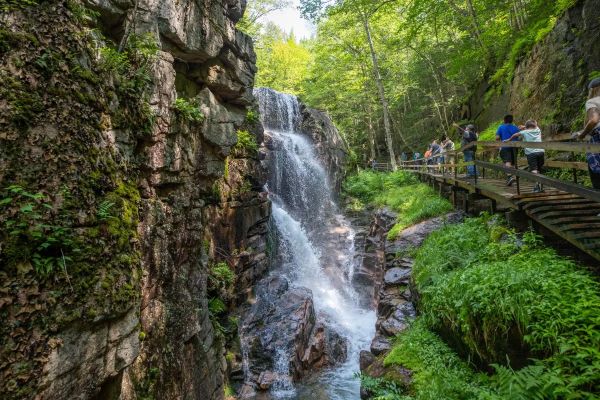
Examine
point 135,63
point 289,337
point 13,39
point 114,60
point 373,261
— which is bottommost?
point 289,337

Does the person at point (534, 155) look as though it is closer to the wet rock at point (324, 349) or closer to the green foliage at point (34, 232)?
the wet rock at point (324, 349)

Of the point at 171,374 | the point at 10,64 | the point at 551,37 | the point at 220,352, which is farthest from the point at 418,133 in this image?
the point at 10,64

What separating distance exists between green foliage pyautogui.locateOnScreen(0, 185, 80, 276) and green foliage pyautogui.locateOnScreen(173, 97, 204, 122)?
4876mm

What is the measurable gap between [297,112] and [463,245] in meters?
19.5

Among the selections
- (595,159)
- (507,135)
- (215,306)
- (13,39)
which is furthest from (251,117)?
(595,159)

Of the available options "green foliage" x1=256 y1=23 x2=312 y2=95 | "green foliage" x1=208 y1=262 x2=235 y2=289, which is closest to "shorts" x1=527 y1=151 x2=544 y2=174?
"green foliage" x1=208 y1=262 x2=235 y2=289

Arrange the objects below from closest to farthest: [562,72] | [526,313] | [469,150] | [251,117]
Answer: [526,313] → [562,72] → [469,150] → [251,117]

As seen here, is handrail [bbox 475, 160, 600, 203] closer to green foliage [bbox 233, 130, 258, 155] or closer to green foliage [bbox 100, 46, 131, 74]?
green foliage [bbox 100, 46, 131, 74]

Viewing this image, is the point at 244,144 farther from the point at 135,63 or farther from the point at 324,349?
the point at 324,349

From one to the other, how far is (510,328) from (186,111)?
26.3 feet

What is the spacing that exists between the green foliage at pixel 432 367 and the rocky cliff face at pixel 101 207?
4.39m

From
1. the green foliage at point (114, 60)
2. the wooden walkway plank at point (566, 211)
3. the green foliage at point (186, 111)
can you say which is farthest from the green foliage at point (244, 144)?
the wooden walkway plank at point (566, 211)

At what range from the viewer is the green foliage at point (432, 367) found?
4.84 m

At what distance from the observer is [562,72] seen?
10.4 metres
